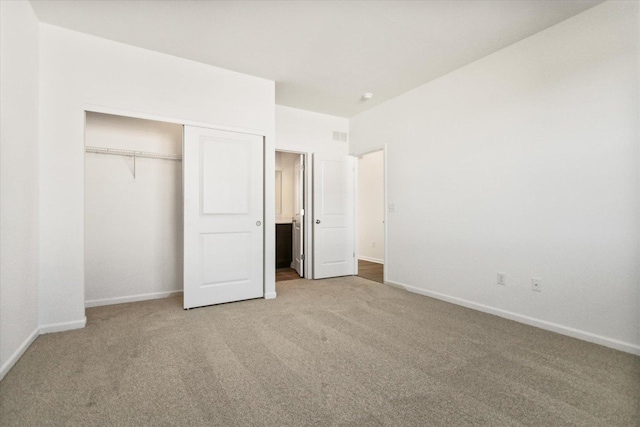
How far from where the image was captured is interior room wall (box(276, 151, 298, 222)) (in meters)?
6.12

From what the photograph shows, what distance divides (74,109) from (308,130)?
2942mm

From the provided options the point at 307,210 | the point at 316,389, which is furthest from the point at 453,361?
the point at 307,210

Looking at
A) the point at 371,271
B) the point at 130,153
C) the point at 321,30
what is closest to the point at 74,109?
the point at 130,153

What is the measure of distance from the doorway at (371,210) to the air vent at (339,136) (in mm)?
1381

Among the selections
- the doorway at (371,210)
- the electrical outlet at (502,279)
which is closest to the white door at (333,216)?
the doorway at (371,210)

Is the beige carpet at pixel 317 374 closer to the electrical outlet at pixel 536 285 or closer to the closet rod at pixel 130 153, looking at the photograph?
the electrical outlet at pixel 536 285

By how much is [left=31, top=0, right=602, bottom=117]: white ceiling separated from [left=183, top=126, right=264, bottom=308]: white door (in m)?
0.89

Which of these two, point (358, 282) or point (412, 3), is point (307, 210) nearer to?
point (358, 282)

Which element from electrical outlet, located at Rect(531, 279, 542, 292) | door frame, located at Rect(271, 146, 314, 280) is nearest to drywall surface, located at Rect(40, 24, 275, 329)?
door frame, located at Rect(271, 146, 314, 280)

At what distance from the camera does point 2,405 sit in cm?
158

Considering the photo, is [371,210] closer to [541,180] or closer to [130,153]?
[541,180]

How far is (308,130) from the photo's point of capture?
15.8ft

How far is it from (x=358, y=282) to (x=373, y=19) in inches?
133

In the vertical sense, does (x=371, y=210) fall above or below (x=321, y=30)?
below
